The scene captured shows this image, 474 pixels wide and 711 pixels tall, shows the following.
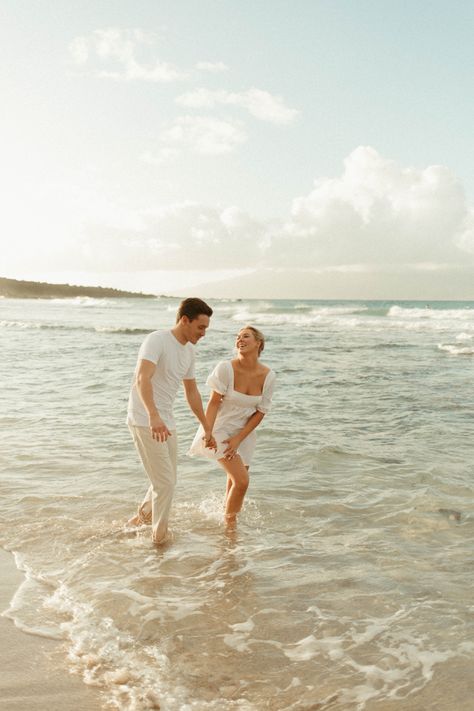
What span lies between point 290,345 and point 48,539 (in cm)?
2312

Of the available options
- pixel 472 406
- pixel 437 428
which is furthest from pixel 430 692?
pixel 472 406

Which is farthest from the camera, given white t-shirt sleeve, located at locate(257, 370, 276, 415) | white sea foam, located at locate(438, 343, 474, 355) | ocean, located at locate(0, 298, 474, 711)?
white sea foam, located at locate(438, 343, 474, 355)

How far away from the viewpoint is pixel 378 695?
354 cm

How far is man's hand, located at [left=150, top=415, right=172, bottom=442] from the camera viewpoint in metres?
5.07

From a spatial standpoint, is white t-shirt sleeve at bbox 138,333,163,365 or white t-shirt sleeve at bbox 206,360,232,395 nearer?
white t-shirt sleeve at bbox 138,333,163,365

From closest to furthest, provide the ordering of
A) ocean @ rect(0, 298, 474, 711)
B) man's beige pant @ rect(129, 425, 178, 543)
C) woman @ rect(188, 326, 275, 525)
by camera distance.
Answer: ocean @ rect(0, 298, 474, 711) → man's beige pant @ rect(129, 425, 178, 543) → woman @ rect(188, 326, 275, 525)

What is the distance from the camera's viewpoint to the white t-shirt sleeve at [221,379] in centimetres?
591

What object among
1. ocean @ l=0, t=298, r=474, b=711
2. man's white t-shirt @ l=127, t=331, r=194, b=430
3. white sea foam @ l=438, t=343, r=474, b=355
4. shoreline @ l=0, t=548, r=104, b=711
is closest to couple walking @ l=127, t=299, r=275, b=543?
man's white t-shirt @ l=127, t=331, r=194, b=430

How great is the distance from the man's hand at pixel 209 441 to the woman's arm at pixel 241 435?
16 cm

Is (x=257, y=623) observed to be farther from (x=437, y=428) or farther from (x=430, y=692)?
(x=437, y=428)

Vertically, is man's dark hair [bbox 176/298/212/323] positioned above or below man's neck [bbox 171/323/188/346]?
above

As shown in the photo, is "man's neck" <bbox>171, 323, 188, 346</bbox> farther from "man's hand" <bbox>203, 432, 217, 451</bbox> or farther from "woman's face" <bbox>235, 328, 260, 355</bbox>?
"man's hand" <bbox>203, 432, 217, 451</bbox>

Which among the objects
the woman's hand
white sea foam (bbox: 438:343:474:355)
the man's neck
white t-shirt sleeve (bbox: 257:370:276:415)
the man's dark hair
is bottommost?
the woman's hand

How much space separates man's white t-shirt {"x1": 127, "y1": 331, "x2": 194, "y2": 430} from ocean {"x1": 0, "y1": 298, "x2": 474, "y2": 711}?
1239mm
